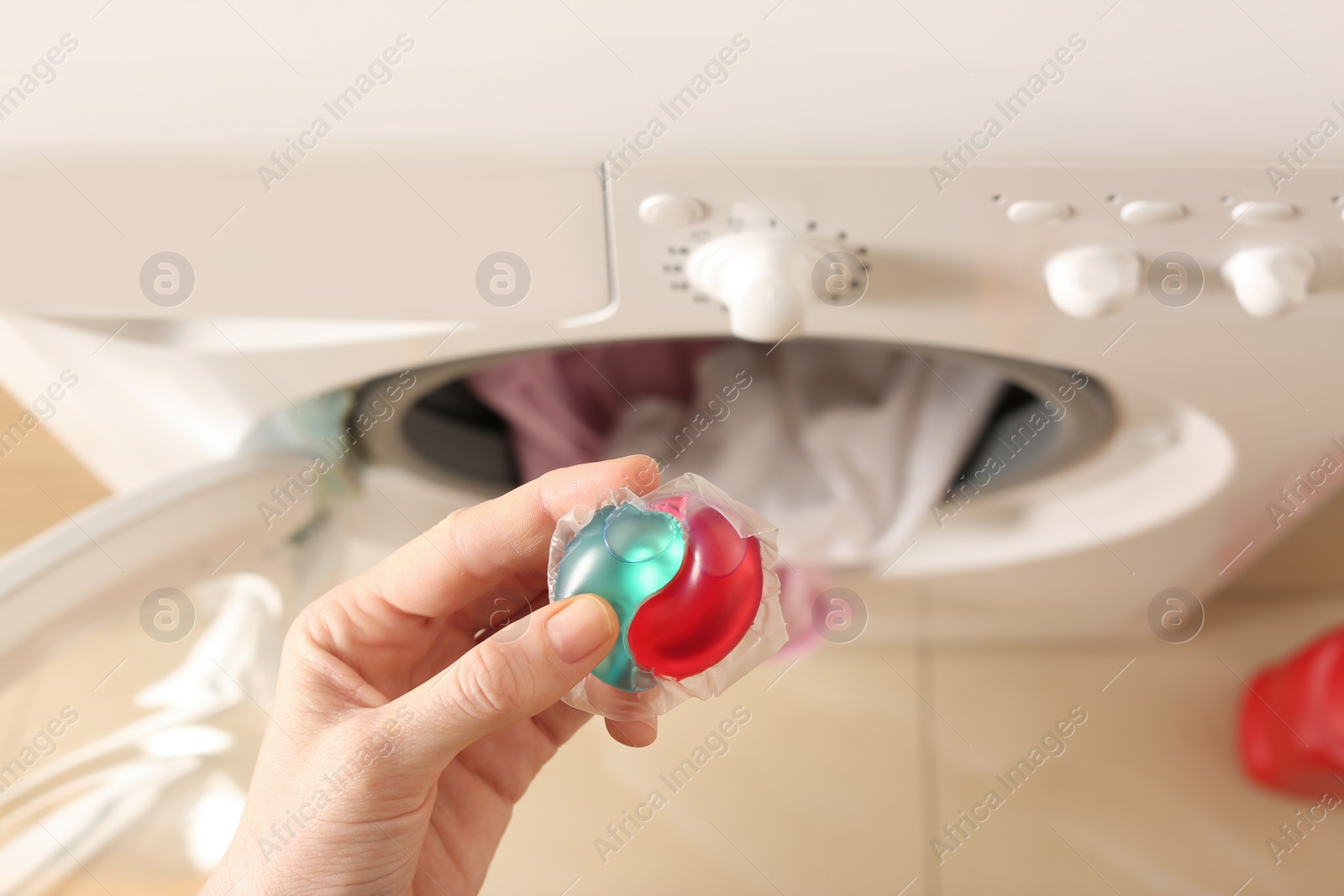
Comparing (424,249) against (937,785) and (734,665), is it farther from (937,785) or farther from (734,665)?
(937,785)

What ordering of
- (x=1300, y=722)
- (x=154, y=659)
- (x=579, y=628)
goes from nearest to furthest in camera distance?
(x=579, y=628)
(x=154, y=659)
(x=1300, y=722)

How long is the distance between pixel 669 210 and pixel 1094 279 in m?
0.17

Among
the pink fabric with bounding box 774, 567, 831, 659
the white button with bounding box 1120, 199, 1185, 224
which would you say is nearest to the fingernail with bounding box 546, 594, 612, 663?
the white button with bounding box 1120, 199, 1185, 224

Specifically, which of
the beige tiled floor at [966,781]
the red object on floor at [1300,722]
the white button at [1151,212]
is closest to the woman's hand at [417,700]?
the white button at [1151,212]

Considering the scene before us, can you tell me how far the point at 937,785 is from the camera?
90 centimetres

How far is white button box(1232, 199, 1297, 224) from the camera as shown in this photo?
0.35 metres

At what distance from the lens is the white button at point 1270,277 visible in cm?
36

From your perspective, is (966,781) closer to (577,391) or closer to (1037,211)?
(577,391)

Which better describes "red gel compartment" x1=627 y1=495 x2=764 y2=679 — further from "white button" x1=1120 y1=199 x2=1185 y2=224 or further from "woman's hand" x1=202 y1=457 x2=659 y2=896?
"white button" x1=1120 y1=199 x2=1185 y2=224

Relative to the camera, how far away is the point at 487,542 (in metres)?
0.41

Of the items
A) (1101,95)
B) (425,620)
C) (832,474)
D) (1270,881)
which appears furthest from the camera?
(1270,881)

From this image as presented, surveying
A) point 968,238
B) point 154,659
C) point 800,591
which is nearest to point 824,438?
point 800,591

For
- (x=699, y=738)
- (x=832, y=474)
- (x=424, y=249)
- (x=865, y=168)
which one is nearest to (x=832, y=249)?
(x=865, y=168)

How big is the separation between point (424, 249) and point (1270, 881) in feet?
3.01
